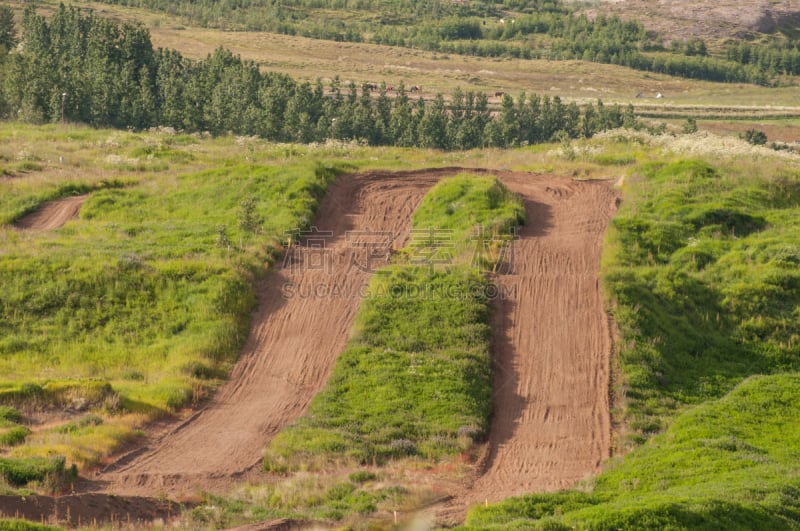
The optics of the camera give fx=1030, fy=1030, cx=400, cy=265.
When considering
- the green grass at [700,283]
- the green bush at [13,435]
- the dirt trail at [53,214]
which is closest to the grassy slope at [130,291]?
the green bush at [13,435]

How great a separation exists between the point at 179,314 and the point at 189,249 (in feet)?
11.8

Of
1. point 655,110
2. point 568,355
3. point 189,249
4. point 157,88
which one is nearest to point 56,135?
point 157,88

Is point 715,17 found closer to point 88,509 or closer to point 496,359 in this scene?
point 496,359

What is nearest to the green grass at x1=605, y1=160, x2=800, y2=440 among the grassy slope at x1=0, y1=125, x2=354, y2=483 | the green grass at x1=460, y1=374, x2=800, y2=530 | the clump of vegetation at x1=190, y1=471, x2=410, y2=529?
the green grass at x1=460, y1=374, x2=800, y2=530

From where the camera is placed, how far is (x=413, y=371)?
952 inches

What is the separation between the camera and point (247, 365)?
25.6 m

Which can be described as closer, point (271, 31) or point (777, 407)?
point (777, 407)

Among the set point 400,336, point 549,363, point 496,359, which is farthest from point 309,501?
point 549,363

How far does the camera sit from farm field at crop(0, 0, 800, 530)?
19141mm

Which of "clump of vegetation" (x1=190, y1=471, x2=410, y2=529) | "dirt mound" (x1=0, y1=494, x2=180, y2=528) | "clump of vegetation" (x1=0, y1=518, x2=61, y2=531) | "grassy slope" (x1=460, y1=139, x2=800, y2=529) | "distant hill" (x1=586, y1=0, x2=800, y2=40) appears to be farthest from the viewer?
"distant hill" (x1=586, y1=0, x2=800, y2=40)

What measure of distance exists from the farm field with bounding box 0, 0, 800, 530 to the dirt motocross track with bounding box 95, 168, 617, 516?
83mm

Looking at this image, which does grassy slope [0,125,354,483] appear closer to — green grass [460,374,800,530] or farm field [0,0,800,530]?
farm field [0,0,800,530]

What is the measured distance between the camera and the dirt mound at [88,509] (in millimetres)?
16391

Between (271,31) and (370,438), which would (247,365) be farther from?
(271,31)
